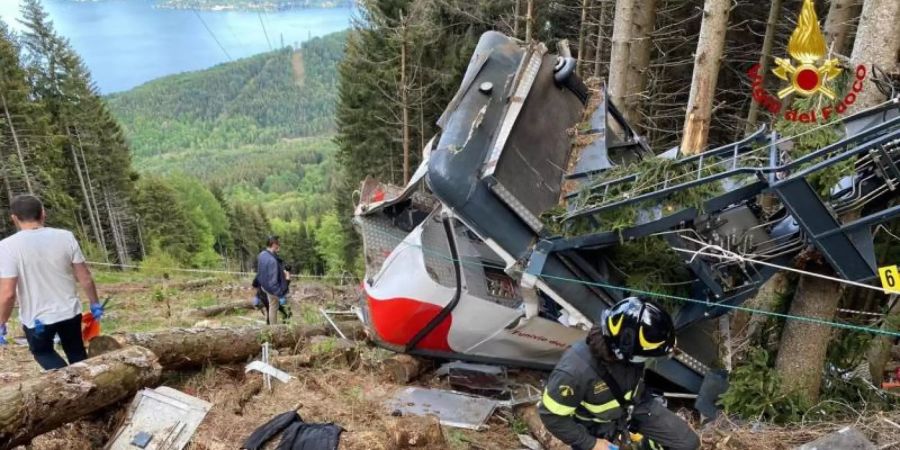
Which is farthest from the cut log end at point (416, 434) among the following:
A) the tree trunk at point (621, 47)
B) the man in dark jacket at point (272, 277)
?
the tree trunk at point (621, 47)

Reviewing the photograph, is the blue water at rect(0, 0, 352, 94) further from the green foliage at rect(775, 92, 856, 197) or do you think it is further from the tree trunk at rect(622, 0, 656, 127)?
the green foliage at rect(775, 92, 856, 197)

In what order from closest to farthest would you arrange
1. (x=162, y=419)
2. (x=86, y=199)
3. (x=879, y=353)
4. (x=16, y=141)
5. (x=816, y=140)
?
(x=816, y=140), (x=162, y=419), (x=879, y=353), (x=16, y=141), (x=86, y=199)

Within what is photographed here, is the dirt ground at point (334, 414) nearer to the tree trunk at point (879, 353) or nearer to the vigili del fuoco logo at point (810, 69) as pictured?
the tree trunk at point (879, 353)

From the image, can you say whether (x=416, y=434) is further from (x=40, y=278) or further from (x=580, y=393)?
(x=40, y=278)

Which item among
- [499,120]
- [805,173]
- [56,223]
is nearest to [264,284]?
[499,120]

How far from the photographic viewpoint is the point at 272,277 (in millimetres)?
7344

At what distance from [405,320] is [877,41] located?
→ 12.3 ft

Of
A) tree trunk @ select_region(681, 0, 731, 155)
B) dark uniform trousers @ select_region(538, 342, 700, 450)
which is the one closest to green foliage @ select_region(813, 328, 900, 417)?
dark uniform trousers @ select_region(538, 342, 700, 450)

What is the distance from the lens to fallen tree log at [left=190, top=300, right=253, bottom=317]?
10.5 meters

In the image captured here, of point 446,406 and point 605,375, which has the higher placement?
point 605,375

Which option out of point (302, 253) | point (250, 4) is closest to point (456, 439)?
point (250, 4)

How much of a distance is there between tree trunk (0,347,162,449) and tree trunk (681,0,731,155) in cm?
489

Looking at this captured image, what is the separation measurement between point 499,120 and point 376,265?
2.03m

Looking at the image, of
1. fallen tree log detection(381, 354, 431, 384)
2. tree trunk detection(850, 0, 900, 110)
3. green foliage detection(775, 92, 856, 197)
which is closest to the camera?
green foliage detection(775, 92, 856, 197)
